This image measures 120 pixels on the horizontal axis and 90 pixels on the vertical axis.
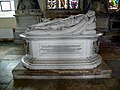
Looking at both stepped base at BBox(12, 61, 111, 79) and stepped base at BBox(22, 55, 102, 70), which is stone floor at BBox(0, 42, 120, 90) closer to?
stepped base at BBox(12, 61, 111, 79)

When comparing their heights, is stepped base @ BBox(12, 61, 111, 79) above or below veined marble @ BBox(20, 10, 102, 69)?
below

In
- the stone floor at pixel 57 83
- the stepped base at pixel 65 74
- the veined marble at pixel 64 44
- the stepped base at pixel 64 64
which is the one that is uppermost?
the veined marble at pixel 64 44

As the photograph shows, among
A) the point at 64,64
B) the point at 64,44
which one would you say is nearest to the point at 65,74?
the point at 64,64

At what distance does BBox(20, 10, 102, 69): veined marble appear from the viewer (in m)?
2.65

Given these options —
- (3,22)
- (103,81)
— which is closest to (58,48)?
(103,81)

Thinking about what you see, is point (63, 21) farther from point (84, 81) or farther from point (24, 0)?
point (24, 0)

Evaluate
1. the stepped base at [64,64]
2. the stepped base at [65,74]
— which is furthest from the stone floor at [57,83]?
the stepped base at [64,64]

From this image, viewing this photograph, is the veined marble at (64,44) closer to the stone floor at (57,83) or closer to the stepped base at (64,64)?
the stepped base at (64,64)

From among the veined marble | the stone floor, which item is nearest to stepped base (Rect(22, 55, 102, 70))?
the veined marble

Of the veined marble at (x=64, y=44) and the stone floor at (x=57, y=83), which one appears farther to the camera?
the veined marble at (x=64, y=44)

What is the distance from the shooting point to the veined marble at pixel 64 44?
2646mm

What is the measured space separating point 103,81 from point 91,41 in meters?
0.64

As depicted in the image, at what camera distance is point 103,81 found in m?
2.51

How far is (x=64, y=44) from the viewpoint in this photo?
8.79 feet
